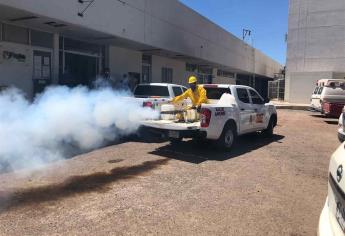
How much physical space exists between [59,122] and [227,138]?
426 centimetres

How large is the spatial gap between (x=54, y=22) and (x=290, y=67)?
32655 mm

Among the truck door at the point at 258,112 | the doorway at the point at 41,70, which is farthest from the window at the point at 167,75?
the truck door at the point at 258,112

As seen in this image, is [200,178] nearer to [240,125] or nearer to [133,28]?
[240,125]

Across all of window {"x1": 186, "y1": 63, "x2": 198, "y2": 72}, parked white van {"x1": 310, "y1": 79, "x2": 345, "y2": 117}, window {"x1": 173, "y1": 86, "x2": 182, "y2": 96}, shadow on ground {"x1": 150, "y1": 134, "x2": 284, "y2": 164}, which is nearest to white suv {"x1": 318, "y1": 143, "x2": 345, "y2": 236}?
shadow on ground {"x1": 150, "y1": 134, "x2": 284, "y2": 164}

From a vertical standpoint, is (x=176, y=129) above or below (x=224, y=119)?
below

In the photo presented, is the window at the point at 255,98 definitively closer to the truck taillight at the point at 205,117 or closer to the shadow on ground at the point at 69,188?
the truck taillight at the point at 205,117

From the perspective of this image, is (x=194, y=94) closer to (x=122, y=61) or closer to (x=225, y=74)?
(x=122, y=61)

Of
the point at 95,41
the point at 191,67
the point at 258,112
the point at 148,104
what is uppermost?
the point at 95,41

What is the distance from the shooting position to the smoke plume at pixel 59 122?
7.92 metres

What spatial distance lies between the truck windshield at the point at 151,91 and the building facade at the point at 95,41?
340 centimetres

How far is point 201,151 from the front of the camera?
981cm

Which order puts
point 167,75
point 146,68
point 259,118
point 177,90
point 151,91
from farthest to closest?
point 167,75 → point 146,68 → point 177,90 → point 151,91 → point 259,118

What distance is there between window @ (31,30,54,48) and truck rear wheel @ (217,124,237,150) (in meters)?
8.28

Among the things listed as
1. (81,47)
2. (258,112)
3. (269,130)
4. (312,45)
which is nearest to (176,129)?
(258,112)
